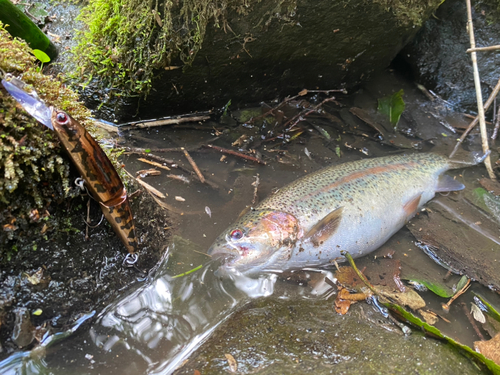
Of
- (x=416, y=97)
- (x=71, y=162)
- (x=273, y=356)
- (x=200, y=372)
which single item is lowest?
(x=416, y=97)

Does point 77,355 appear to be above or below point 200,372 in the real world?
above

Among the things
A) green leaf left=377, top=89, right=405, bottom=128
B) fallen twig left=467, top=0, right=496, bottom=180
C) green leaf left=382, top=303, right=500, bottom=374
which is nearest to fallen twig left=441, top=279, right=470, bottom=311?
green leaf left=382, top=303, right=500, bottom=374

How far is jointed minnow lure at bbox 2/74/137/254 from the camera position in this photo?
1.71 m

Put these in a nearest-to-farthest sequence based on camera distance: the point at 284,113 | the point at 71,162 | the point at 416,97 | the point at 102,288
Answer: the point at 71,162, the point at 102,288, the point at 284,113, the point at 416,97

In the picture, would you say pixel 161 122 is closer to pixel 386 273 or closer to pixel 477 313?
pixel 386 273

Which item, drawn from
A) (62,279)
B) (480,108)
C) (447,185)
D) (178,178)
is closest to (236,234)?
(178,178)

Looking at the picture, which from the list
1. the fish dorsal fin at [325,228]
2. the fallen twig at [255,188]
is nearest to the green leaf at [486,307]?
the fish dorsal fin at [325,228]

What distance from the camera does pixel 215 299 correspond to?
2.76 metres

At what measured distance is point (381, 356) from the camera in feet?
7.32

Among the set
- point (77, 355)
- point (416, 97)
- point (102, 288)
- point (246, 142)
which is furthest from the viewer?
point (416, 97)

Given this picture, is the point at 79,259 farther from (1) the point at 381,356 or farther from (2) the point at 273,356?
(1) the point at 381,356

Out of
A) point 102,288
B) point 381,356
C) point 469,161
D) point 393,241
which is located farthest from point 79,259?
point 469,161

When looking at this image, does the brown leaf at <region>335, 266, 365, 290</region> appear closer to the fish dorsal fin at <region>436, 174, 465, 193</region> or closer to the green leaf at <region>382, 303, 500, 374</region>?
the green leaf at <region>382, 303, 500, 374</region>

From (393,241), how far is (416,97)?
3318mm
